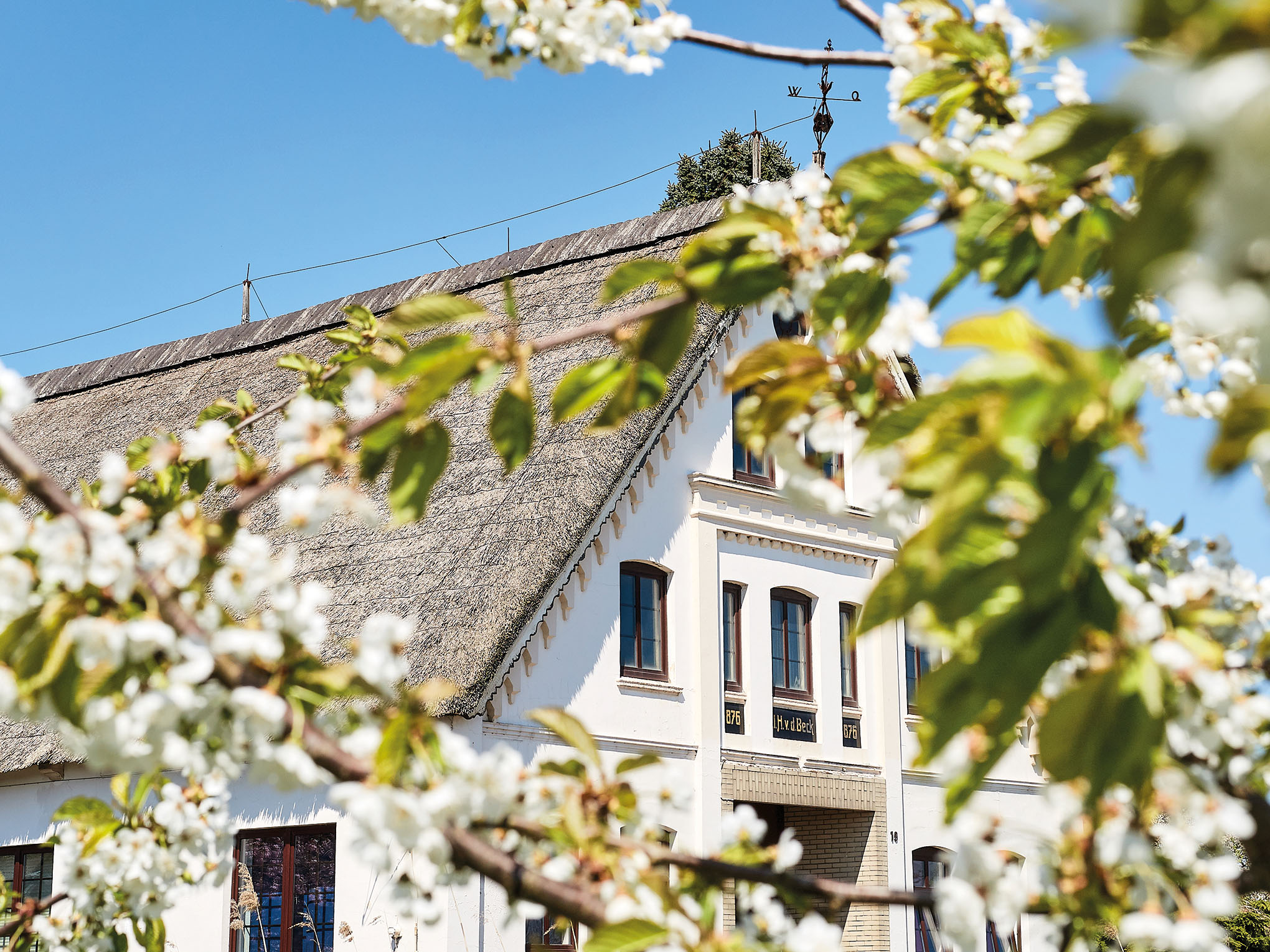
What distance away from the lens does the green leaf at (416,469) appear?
1.78 metres

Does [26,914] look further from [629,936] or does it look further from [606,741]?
[606,741]

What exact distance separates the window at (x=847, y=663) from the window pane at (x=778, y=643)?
0.82 m

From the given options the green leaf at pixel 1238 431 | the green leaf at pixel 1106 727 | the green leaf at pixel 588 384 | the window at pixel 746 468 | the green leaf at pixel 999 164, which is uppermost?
the window at pixel 746 468

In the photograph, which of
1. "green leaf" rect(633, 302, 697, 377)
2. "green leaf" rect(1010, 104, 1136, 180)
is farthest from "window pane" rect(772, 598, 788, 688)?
"green leaf" rect(1010, 104, 1136, 180)

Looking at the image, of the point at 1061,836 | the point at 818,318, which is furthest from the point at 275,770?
the point at 1061,836

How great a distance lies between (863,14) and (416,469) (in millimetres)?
1440

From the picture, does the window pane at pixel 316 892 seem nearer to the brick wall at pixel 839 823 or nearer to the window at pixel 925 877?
the brick wall at pixel 839 823

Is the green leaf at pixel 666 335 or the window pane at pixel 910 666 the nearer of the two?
the green leaf at pixel 666 335

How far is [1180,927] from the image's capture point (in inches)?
64.2

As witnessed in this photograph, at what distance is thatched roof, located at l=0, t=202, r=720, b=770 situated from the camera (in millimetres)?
12219

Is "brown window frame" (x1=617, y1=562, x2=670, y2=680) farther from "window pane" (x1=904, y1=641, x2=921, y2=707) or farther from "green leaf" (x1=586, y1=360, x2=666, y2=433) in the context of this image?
"green leaf" (x1=586, y1=360, x2=666, y2=433)

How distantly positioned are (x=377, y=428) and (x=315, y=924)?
40.0 feet

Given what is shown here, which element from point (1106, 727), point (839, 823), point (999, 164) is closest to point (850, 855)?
point (839, 823)

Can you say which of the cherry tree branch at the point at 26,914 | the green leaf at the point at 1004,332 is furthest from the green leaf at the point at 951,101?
the cherry tree branch at the point at 26,914
